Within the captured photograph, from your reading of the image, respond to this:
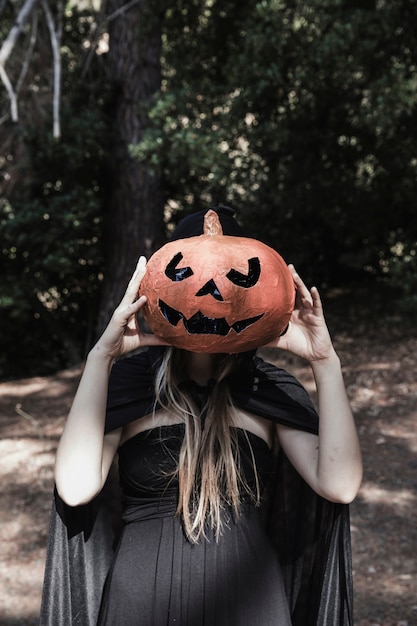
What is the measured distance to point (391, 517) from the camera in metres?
5.46

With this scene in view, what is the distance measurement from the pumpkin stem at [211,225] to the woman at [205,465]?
25 centimetres

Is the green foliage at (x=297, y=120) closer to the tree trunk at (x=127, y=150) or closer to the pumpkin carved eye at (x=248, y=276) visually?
the tree trunk at (x=127, y=150)

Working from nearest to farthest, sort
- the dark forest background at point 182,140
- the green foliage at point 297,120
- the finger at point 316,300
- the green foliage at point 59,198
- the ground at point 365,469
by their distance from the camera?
the finger at point 316,300, the ground at point 365,469, the green foliage at point 297,120, the dark forest background at point 182,140, the green foliage at point 59,198

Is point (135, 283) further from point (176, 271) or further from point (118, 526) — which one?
point (118, 526)

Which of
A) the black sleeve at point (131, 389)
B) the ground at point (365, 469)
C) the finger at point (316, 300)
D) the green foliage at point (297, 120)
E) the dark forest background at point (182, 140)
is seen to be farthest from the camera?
the dark forest background at point (182, 140)

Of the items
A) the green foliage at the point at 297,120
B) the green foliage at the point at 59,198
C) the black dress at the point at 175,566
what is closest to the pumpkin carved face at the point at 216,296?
the black dress at the point at 175,566

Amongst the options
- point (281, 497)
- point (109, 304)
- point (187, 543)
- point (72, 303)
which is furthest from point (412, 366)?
point (187, 543)

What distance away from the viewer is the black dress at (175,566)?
2141 millimetres

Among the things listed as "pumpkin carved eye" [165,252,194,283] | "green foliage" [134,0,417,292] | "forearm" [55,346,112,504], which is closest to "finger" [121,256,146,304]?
"pumpkin carved eye" [165,252,194,283]

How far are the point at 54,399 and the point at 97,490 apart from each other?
7.03 m

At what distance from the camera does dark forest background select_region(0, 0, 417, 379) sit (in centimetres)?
788

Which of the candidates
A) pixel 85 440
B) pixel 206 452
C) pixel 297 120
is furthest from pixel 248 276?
pixel 297 120

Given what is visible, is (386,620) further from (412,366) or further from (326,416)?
(412,366)

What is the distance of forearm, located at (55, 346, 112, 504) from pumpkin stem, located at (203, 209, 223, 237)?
53 centimetres
